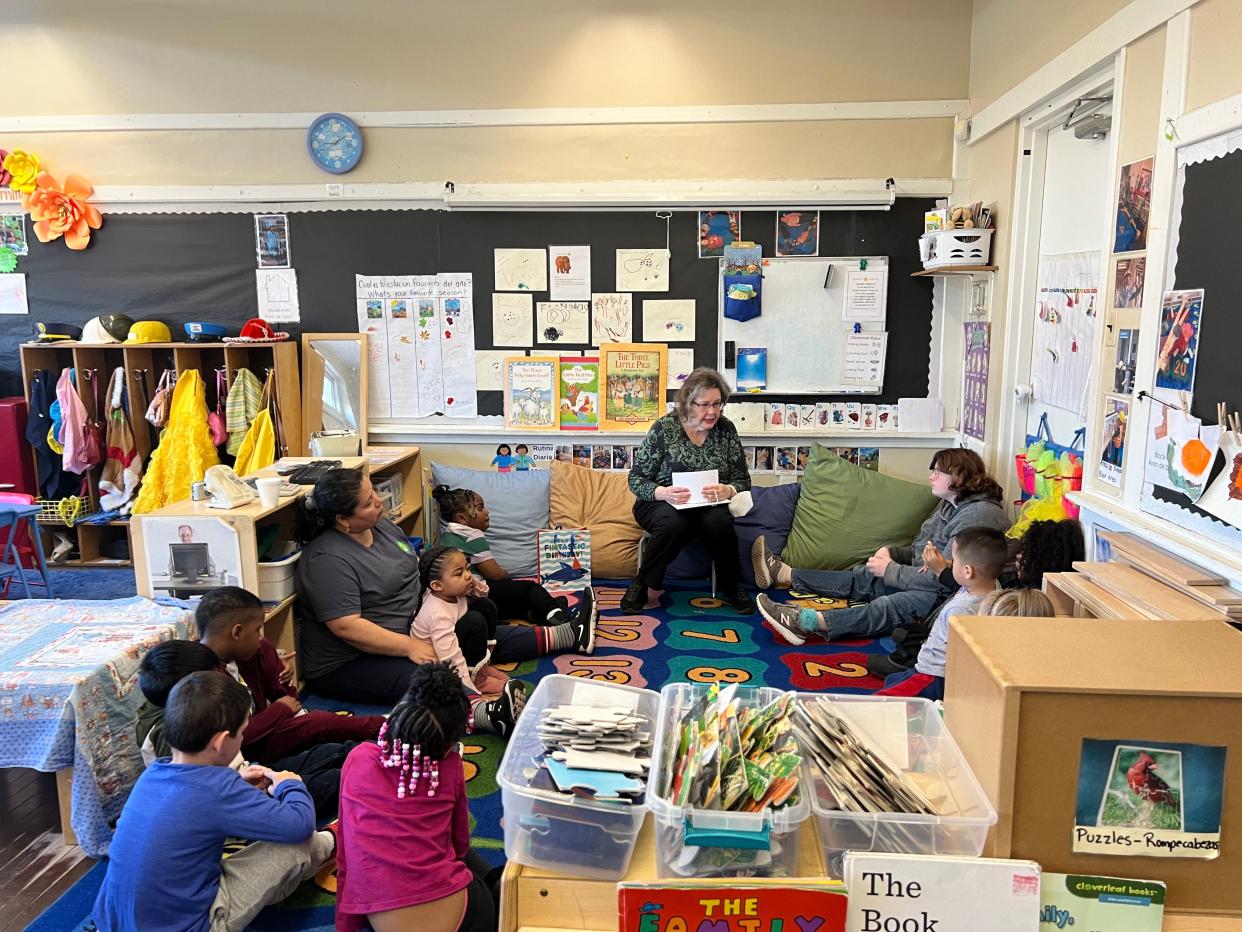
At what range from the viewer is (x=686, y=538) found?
427cm

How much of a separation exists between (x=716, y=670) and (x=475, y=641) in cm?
96

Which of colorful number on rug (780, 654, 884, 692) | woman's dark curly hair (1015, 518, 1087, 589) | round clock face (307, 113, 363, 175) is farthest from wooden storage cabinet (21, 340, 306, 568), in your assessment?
woman's dark curly hair (1015, 518, 1087, 589)

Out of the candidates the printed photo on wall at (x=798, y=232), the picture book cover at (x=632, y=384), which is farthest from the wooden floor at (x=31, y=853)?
the printed photo on wall at (x=798, y=232)

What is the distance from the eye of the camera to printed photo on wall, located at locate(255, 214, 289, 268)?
482cm

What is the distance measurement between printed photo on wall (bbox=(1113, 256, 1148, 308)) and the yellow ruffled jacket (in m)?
4.24

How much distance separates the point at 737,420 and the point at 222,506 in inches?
106

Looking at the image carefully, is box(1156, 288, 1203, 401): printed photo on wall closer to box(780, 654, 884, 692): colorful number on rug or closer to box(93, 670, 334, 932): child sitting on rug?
box(780, 654, 884, 692): colorful number on rug

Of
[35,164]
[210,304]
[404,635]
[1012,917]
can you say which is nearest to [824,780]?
[1012,917]

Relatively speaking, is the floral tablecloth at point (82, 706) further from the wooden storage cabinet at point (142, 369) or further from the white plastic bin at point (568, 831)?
the wooden storage cabinet at point (142, 369)

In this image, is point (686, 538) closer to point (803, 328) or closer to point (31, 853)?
point (803, 328)

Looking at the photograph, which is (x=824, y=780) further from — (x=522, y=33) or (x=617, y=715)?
(x=522, y=33)

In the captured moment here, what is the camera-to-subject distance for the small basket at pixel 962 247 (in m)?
4.07

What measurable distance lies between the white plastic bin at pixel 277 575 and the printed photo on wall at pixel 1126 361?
278 centimetres

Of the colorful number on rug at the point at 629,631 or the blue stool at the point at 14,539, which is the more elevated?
the blue stool at the point at 14,539
